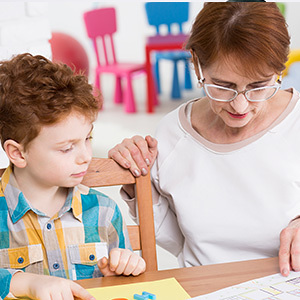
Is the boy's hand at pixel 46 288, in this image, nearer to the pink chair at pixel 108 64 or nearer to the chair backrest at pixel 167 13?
the pink chair at pixel 108 64

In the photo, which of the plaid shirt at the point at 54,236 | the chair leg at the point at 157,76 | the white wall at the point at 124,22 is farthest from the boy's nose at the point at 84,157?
the white wall at the point at 124,22

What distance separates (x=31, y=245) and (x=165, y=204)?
0.44 meters

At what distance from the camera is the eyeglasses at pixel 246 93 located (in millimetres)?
1352

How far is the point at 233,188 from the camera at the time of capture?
4.86 ft

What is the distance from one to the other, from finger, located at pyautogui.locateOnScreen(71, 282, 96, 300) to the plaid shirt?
9.3 inches

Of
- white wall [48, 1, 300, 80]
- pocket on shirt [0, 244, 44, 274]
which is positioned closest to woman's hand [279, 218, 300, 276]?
pocket on shirt [0, 244, 44, 274]

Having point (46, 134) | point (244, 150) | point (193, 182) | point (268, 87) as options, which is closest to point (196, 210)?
point (193, 182)

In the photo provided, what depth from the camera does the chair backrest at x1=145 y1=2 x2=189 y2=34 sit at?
6.32 metres

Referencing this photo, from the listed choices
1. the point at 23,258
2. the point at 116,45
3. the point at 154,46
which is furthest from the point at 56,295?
the point at 116,45

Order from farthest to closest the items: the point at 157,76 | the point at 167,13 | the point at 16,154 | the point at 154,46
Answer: the point at 157,76 → the point at 167,13 → the point at 154,46 → the point at 16,154

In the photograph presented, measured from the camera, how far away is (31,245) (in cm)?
127

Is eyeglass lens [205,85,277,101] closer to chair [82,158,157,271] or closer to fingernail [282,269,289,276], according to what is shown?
chair [82,158,157,271]

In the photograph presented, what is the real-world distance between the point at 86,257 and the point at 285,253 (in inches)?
17.5

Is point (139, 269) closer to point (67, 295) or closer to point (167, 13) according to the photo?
point (67, 295)
